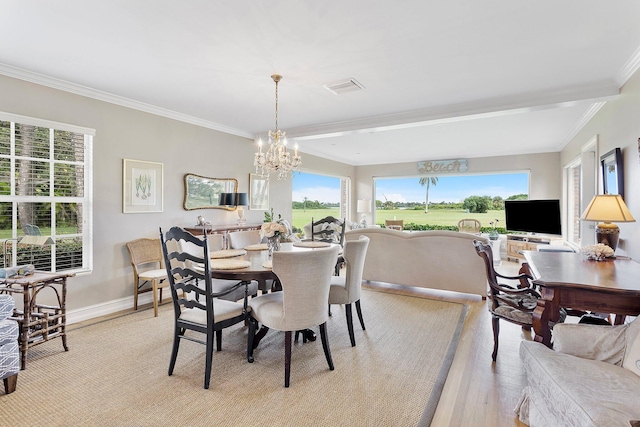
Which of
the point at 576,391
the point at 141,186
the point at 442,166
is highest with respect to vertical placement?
the point at 442,166

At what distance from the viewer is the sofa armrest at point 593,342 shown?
5.58ft

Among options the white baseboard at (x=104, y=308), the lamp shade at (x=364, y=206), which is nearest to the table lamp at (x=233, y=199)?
the white baseboard at (x=104, y=308)

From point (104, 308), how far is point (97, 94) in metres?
2.47

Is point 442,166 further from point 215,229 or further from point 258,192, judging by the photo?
point 215,229

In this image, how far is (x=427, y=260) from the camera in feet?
14.8

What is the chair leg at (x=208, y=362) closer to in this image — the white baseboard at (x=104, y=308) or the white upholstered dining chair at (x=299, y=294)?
the white upholstered dining chair at (x=299, y=294)

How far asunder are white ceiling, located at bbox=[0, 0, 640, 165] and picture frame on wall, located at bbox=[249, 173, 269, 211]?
1.43 metres

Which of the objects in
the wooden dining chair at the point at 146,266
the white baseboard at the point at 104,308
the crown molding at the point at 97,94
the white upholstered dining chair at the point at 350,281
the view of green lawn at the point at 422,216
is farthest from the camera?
the view of green lawn at the point at 422,216

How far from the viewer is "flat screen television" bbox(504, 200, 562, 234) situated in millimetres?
4895

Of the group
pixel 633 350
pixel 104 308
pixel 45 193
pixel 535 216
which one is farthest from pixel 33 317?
pixel 535 216

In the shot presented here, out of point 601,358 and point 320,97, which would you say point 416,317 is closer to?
point 601,358

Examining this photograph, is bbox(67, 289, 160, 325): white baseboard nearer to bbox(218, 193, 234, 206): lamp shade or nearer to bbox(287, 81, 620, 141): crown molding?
bbox(218, 193, 234, 206): lamp shade

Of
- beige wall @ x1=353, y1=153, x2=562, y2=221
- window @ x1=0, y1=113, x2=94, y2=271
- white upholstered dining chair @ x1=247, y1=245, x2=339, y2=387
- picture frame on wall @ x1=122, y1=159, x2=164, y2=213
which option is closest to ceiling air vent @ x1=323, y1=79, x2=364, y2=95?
white upholstered dining chair @ x1=247, y1=245, x2=339, y2=387

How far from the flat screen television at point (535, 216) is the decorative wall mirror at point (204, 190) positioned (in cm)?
481
